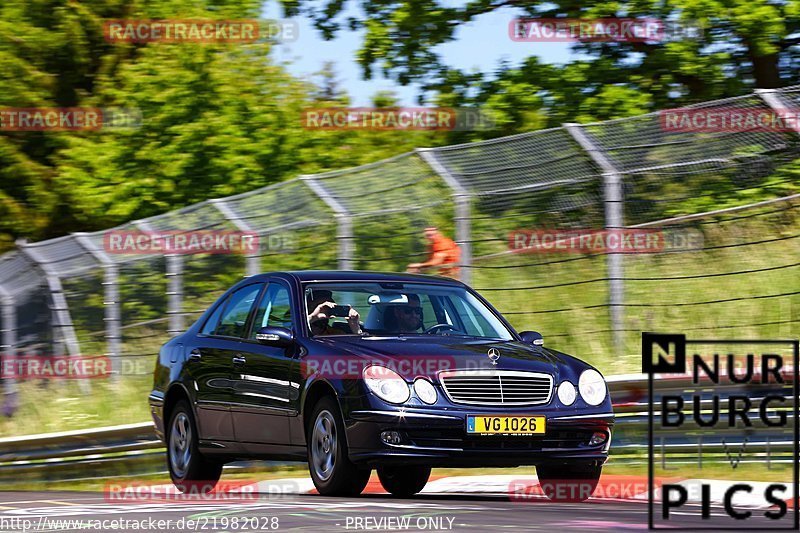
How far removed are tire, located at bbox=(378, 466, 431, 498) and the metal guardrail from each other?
1444 mm

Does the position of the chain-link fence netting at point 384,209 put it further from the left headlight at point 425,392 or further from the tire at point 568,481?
the left headlight at point 425,392

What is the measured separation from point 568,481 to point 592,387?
0.64m

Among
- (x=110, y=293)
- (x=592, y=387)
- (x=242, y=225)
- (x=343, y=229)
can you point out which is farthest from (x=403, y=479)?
(x=110, y=293)

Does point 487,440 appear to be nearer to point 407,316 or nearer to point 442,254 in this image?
point 407,316

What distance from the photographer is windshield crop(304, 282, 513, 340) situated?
10797mm

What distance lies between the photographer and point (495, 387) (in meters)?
9.82

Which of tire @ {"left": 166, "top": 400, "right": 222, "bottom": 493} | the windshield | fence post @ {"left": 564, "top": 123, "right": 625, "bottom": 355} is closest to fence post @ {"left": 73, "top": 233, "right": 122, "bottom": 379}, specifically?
tire @ {"left": 166, "top": 400, "right": 222, "bottom": 493}

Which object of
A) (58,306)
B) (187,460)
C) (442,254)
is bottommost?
(58,306)

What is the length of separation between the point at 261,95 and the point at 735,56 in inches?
369

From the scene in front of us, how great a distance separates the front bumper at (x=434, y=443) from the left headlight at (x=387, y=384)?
0.29ft

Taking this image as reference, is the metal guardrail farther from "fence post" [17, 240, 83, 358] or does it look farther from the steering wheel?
"fence post" [17, 240, 83, 358]

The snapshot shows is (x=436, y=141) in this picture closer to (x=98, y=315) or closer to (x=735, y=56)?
(x=735, y=56)

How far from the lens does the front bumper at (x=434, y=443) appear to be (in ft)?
31.5

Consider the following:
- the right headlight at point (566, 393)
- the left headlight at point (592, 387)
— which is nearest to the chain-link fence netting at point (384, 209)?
the left headlight at point (592, 387)
